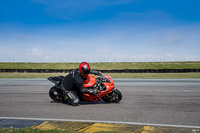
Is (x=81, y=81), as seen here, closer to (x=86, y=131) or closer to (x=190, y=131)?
(x=86, y=131)

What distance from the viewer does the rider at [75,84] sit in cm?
761

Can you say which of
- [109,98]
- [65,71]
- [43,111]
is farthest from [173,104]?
[65,71]

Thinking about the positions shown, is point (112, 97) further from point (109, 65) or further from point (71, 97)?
point (109, 65)

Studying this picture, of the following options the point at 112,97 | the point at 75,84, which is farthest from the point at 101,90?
the point at 75,84

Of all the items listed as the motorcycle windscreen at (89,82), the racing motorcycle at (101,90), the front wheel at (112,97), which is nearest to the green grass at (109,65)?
the racing motorcycle at (101,90)

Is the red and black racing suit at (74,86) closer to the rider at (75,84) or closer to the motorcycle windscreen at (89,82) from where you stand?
the rider at (75,84)

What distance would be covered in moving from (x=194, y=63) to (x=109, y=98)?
127ft

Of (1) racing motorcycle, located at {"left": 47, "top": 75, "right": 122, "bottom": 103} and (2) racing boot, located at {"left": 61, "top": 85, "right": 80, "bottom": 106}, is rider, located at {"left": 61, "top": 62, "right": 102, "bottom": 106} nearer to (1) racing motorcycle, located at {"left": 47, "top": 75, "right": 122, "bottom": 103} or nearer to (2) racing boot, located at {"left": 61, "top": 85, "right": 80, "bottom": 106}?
(2) racing boot, located at {"left": 61, "top": 85, "right": 80, "bottom": 106}

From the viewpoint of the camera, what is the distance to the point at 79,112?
6.86m

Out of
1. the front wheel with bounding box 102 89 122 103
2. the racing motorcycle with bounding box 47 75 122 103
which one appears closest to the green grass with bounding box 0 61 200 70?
the racing motorcycle with bounding box 47 75 122 103

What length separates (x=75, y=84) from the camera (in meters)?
7.92

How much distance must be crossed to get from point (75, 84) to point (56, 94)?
1156 millimetres

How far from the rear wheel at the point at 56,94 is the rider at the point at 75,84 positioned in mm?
503

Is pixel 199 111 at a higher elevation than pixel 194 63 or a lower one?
lower
